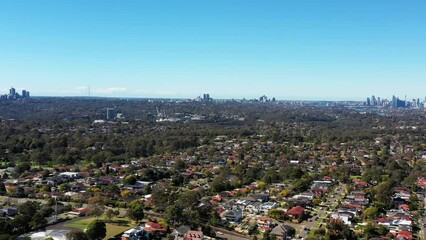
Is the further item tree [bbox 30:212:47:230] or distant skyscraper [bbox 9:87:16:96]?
distant skyscraper [bbox 9:87:16:96]

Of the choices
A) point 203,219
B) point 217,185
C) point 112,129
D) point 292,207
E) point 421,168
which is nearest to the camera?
point 203,219

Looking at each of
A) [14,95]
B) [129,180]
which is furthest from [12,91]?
[129,180]

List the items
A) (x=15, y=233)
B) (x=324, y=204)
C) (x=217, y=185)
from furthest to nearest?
1. (x=217, y=185)
2. (x=324, y=204)
3. (x=15, y=233)

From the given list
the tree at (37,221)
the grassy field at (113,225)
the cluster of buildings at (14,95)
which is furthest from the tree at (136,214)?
the cluster of buildings at (14,95)

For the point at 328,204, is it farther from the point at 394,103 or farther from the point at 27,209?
the point at 394,103

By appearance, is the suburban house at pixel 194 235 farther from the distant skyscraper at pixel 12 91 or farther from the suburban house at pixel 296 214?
the distant skyscraper at pixel 12 91

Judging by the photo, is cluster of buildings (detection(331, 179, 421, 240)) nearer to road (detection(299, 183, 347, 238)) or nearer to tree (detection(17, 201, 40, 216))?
road (detection(299, 183, 347, 238))

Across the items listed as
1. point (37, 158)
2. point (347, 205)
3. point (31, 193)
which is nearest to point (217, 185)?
point (347, 205)

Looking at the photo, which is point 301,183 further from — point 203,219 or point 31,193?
point 31,193

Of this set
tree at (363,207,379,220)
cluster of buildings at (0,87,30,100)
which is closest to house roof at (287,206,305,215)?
tree at (363,207,379,220)
